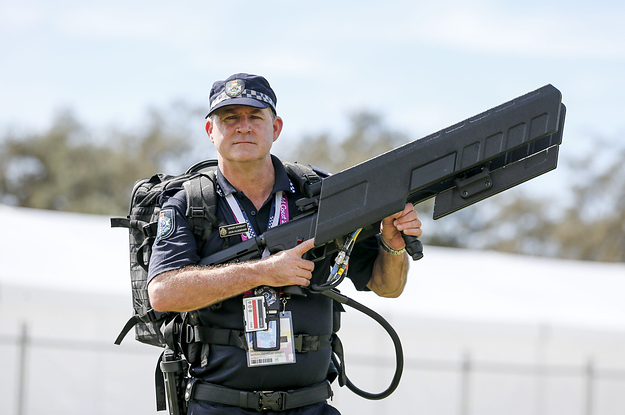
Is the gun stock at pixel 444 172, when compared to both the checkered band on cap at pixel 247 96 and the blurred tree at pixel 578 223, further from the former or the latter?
the blurred tree at pixel 578 223

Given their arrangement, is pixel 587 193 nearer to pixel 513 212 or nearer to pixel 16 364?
pixel 513 212

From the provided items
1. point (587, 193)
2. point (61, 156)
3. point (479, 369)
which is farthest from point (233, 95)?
point (587, 193)

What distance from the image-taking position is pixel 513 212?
1260 inches

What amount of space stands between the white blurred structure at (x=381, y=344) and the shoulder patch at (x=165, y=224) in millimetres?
4120

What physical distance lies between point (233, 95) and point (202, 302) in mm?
883

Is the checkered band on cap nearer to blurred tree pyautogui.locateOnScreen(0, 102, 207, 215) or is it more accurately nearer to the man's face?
the man's face

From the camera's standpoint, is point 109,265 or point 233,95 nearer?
point 233,95

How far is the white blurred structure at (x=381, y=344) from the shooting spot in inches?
258

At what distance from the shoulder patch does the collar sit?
0.25 meters

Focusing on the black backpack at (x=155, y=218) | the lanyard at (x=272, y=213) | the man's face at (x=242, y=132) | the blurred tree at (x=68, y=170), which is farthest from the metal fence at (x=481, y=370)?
the blurred tree at (x=68, y=170)

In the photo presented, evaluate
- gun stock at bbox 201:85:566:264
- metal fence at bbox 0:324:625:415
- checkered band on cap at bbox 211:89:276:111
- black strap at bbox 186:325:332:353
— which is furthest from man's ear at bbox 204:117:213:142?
metal fence at bbox 0:324:625:415

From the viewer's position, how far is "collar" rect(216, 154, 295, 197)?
9.18 ft

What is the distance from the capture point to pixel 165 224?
2646 millimetres

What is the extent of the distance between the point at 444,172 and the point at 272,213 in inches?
31.4
